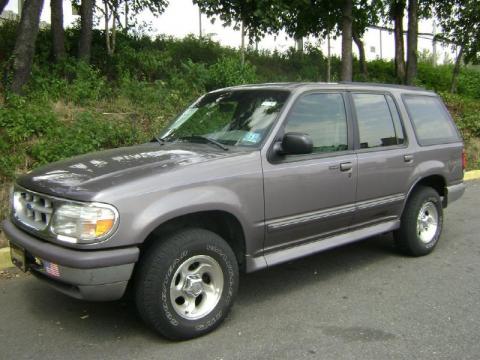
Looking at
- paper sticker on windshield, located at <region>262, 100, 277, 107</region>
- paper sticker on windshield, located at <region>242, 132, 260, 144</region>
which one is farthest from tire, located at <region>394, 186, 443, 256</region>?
paper sticker on windshield, located at <region>242, 132, 260, 144</region>

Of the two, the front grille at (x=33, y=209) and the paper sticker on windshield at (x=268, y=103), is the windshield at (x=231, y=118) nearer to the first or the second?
the paper sticker on windshield at (x=268, y=103)

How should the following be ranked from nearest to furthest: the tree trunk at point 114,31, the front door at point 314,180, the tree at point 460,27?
the front door at point 314,180 → the tree trunk at point 114,31 → the tree at point 460,27

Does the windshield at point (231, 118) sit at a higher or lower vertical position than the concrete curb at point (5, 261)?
higher

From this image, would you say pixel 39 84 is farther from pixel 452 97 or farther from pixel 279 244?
pixel 452 97

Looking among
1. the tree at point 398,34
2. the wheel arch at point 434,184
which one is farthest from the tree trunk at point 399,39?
the wheel arch at point 434,184

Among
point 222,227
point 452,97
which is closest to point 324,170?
point 222,227

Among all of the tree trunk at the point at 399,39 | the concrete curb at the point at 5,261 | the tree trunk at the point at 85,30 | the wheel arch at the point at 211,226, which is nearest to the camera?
the wheel arch at the point at 211,226

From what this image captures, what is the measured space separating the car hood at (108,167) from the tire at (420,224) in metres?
2.33

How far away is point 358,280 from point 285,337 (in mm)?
1446

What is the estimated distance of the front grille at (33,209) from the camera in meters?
3.59

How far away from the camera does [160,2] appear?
42.0 feet

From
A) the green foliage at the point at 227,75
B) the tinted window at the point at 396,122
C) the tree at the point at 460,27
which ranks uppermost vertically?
the tree at the point at 460,27

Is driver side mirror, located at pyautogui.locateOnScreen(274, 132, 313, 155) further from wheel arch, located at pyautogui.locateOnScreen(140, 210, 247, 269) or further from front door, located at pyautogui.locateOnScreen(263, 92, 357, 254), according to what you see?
wheel arch, located at pyautogui.locateOnScreen(140, 210, 247, 269)

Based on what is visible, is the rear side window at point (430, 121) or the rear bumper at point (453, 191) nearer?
the rear side window at point (430, 121)
